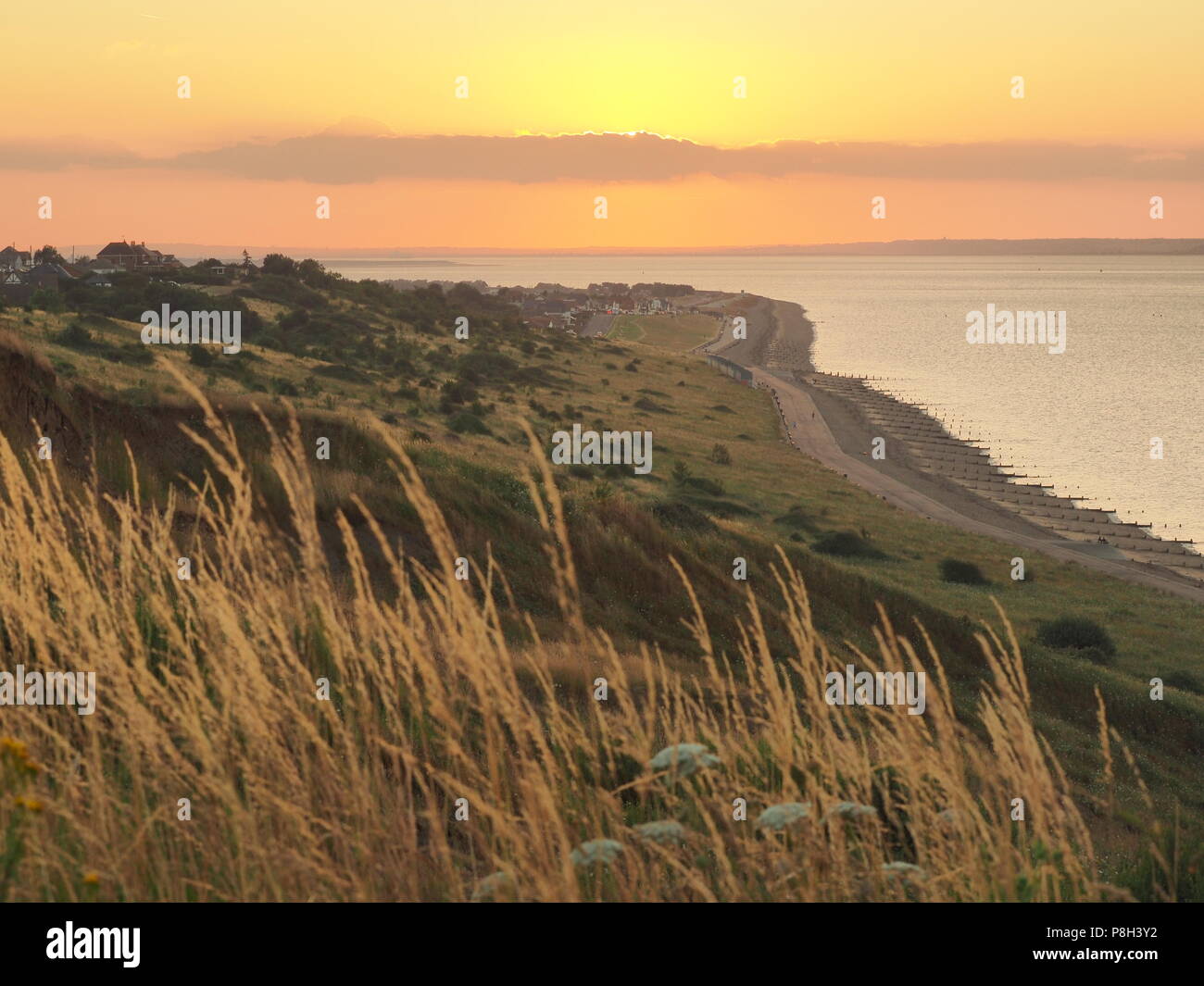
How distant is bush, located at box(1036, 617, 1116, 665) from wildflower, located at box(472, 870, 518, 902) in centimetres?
2875

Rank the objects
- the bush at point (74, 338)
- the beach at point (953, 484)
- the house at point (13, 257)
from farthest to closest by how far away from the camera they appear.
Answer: the house at point (13, 257), the beach at point (953, 484), the bush at point (74, 338)

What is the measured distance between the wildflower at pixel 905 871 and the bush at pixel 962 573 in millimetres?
36414

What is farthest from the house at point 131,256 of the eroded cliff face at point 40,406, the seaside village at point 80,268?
the eroded cliff face at point 40,406

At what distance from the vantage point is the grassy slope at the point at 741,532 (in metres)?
21.6

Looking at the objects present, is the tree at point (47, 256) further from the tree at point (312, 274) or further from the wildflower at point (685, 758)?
the wildflower at point (685, 758)

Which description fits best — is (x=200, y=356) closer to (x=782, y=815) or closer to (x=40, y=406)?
(x=40, y=406)

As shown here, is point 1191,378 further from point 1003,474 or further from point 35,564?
point 35,564

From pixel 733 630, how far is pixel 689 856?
16327mm

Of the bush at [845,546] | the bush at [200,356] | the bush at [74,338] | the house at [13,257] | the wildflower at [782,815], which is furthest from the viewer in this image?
the house at [13,257]

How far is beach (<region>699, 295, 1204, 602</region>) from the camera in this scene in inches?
2003

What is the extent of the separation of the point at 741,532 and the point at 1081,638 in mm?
9331

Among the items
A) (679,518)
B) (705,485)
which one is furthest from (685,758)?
(705,485)

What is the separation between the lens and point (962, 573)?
39844 millimetres
